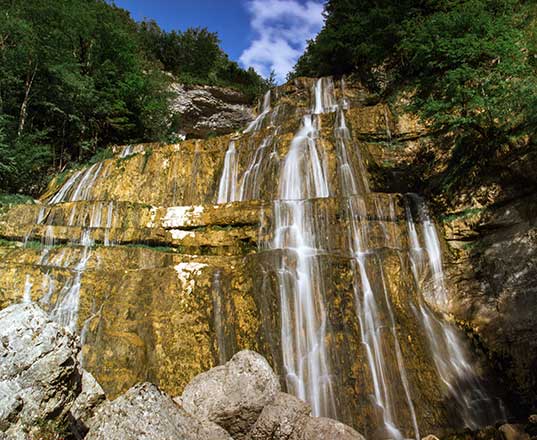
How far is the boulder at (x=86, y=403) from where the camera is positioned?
11.3ft

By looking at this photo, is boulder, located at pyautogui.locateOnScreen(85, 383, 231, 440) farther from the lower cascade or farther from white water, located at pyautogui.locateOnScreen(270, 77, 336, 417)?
white water, located at pyautogui.locateOnScreen(270, 77, 336, 417)

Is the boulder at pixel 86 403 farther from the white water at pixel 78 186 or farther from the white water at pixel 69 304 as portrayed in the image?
the white water at pixel 78 186

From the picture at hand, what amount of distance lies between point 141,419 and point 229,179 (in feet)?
34.0

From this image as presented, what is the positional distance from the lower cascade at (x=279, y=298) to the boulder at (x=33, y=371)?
3121mm

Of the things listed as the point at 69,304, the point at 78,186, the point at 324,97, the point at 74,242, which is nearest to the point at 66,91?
the point at 78,186

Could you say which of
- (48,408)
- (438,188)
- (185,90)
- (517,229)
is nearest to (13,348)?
(48,408)

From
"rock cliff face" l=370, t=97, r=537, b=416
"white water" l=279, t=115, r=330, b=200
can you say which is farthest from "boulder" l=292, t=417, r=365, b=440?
"white water" l=279, t=115, r=330, b=200

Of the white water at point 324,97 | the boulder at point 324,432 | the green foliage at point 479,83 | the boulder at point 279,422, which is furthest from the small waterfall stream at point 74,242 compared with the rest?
the white water at point 324,97

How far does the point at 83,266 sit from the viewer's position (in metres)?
7.67

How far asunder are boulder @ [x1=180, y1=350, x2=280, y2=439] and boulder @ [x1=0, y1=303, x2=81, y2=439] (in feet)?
6.75

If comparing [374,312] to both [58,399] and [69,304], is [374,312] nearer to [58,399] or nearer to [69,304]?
[58,399]

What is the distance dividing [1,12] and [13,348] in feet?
68.5

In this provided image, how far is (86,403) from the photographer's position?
3674mm

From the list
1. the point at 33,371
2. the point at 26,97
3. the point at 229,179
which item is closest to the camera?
the point at 33,371
